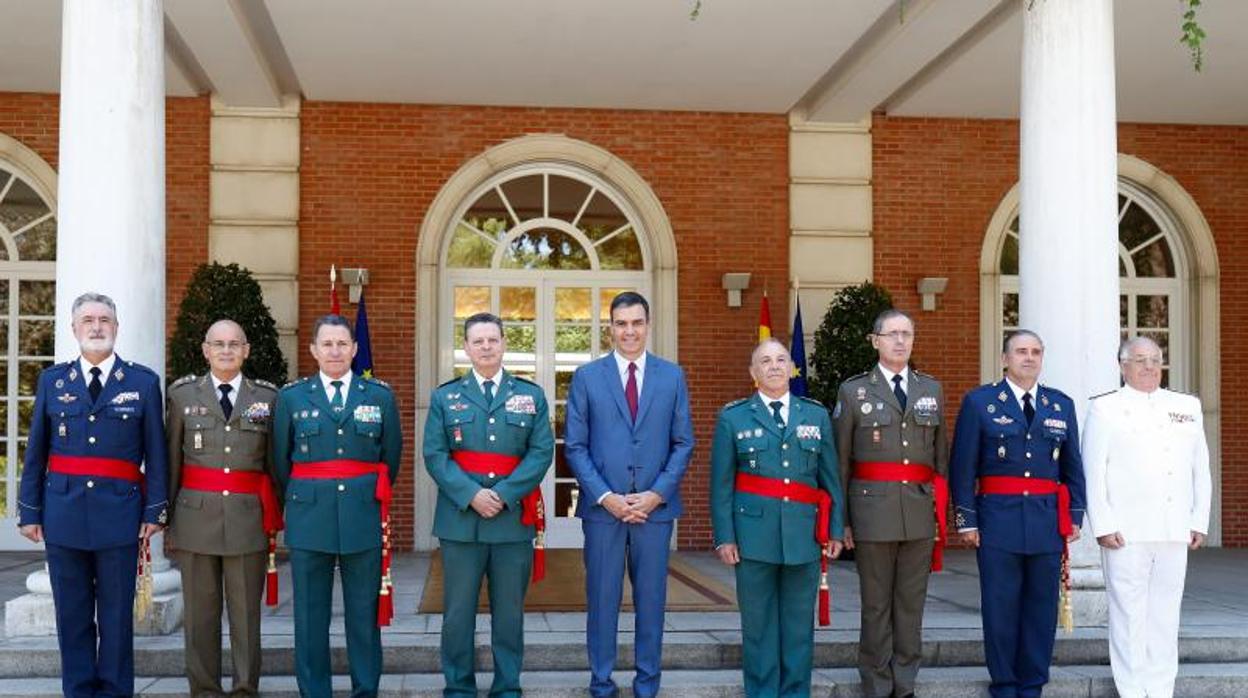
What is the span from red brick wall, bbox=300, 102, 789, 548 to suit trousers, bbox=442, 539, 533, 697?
5231mm

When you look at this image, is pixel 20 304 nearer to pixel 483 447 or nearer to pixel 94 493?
pixel 94 493

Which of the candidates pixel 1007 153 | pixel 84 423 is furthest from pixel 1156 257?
pixel 84 423

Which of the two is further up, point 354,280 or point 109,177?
point 109,177

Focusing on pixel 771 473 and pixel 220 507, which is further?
pixel 771 473

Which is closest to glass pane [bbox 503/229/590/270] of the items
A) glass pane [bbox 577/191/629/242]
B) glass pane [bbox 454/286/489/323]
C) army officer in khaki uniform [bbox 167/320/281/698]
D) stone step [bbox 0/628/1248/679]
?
glass pane [bbox 577/191/629/242]

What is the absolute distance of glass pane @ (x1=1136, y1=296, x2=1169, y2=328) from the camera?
11.1m

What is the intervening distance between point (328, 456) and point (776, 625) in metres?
1.94

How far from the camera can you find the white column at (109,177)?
5.97m

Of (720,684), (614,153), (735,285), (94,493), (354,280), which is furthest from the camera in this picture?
(614,153)

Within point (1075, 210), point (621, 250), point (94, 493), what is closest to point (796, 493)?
point (1075, 210)

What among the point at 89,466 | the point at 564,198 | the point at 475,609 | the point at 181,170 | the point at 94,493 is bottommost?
the point at 475,609

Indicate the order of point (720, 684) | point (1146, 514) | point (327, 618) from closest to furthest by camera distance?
point (327, 618) < point (1146, 514) < point (720, 684)

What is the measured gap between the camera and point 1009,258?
35.9 ft

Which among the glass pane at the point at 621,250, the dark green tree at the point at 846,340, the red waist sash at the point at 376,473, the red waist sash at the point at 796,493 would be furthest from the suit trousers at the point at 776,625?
the glass pane at the point at 621,250
